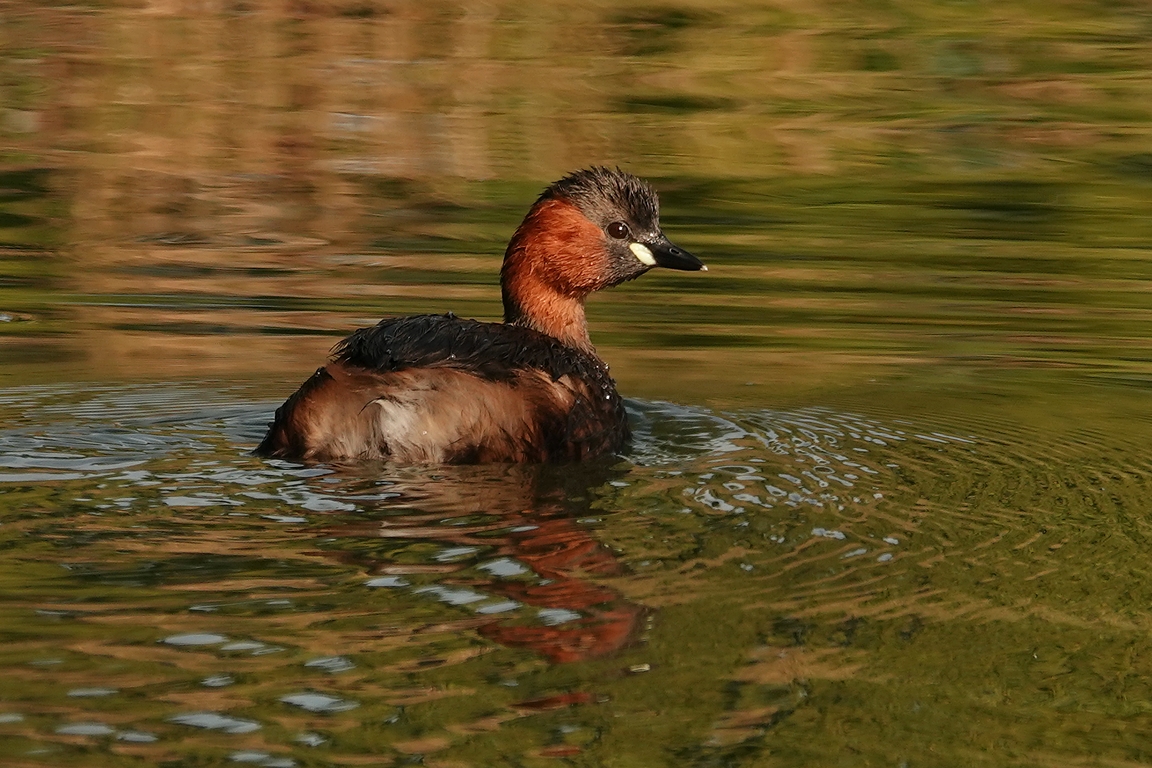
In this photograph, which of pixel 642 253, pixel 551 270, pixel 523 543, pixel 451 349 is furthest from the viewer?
pixel 642 253

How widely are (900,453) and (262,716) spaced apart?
3.36 m

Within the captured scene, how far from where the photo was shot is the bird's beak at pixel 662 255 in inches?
337

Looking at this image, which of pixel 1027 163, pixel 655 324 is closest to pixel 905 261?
pixel 655 324

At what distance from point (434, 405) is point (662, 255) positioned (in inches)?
82.0

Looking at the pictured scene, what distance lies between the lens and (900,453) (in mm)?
7293

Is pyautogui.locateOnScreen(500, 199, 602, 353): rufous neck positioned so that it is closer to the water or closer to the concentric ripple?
the water

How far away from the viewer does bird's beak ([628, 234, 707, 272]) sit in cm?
856

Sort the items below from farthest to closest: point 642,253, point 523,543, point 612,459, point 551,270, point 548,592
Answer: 1. point 642,253
2. point 551,270
3. point 612,459
4. point 523,543
5. point 548,592

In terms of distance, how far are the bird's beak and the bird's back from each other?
4.54 ft

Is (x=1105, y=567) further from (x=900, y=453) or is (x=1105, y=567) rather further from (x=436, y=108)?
(x=436, y=108)

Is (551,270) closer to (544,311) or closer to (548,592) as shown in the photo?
(544,311)

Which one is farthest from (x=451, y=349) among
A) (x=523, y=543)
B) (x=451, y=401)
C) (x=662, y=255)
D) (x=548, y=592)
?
(x=662, y=255)

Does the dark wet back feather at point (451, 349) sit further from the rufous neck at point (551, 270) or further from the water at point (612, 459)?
the rufous neck at point (551, 270)

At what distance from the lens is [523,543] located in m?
5.96
